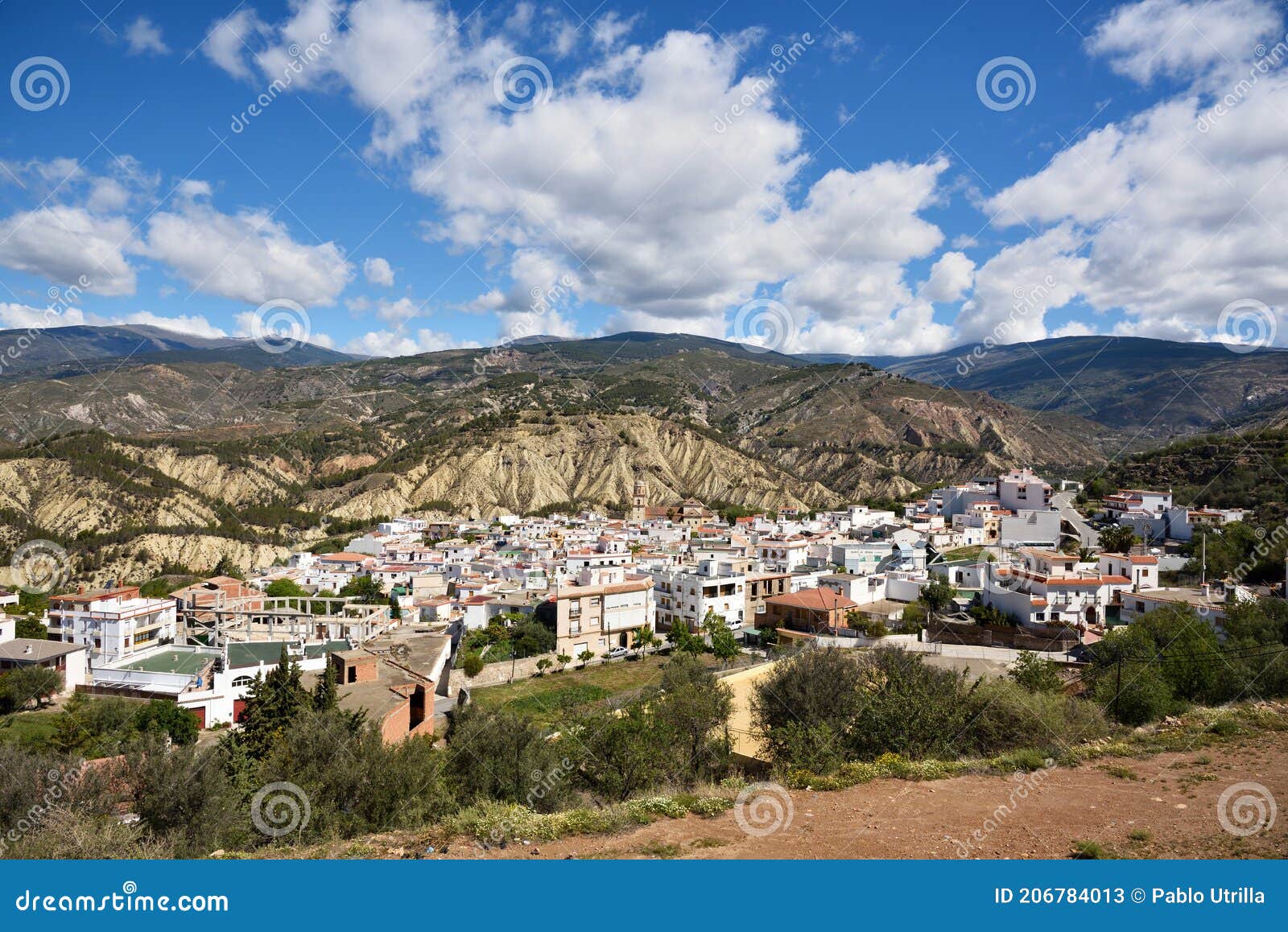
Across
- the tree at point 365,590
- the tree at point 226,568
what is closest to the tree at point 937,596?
the tree at point 365,590

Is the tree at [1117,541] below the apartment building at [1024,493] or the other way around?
below

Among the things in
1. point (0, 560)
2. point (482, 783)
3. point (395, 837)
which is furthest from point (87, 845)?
point (0, 560)

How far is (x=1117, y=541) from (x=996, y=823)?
37385 mm

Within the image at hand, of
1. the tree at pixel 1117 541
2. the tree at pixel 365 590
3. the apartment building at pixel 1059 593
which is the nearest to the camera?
the apartment building at pixel 1059 593

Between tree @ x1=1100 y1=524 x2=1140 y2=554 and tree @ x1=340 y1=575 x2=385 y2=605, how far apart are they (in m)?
37.6

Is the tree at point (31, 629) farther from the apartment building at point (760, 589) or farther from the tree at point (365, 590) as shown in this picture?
the apartment building at point (760, 589)

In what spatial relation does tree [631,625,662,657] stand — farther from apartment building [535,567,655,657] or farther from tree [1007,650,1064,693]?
tree [1007,650,1064,693]

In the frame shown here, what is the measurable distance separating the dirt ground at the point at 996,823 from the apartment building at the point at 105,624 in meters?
30.5

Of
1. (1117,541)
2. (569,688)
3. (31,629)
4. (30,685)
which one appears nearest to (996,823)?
(569,688)

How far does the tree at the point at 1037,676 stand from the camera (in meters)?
16.9

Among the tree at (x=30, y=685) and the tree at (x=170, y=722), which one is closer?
the tree at (x=170, y=722)

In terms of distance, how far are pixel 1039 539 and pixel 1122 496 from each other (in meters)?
9.65

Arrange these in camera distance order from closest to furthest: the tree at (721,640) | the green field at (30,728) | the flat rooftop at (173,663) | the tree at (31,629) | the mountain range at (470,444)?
the green field at (30,728)
the flat rooftop at (173,663)
the tree at (721,640)
the tree at (31,629)
the mountain range at (470,444)

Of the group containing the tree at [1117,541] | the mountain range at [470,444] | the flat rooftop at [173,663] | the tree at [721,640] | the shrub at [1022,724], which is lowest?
the flat rooftop at [173,663]
